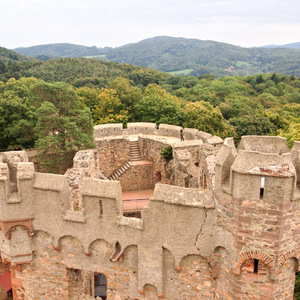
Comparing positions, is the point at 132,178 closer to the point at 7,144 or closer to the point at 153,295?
the point at 7,144

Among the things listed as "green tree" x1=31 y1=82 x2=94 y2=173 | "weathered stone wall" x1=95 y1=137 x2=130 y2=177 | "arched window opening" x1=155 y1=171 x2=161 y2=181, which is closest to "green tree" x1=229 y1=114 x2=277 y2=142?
"arched window opening" x1=155 y1=171 x2=161 y2=181

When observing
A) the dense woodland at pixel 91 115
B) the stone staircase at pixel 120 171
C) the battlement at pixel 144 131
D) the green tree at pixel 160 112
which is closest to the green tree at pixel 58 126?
the dense woodland at pixel 91 115

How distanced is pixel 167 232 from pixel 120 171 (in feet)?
45.2

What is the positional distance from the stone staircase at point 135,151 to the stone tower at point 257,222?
49.4 ft

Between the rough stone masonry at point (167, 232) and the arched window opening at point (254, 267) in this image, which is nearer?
the rough stone masonry at point (167, 232)

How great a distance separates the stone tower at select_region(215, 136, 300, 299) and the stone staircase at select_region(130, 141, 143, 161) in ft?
49.4

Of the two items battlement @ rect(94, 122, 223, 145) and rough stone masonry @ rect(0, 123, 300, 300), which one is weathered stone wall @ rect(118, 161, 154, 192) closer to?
battlement @ rect(94, 122, 223, 145)

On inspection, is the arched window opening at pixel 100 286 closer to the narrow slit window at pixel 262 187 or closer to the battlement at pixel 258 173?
the battlement at pixel 258 173

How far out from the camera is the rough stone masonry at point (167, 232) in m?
8.38

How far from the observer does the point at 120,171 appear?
2347 centimetres

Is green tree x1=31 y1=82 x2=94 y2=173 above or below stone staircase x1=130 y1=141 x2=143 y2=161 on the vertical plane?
above

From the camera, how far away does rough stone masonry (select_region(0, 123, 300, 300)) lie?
27.5 feet

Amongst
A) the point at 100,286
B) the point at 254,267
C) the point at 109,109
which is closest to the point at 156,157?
the point at 100,286

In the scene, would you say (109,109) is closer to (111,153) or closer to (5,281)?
(111,153)
